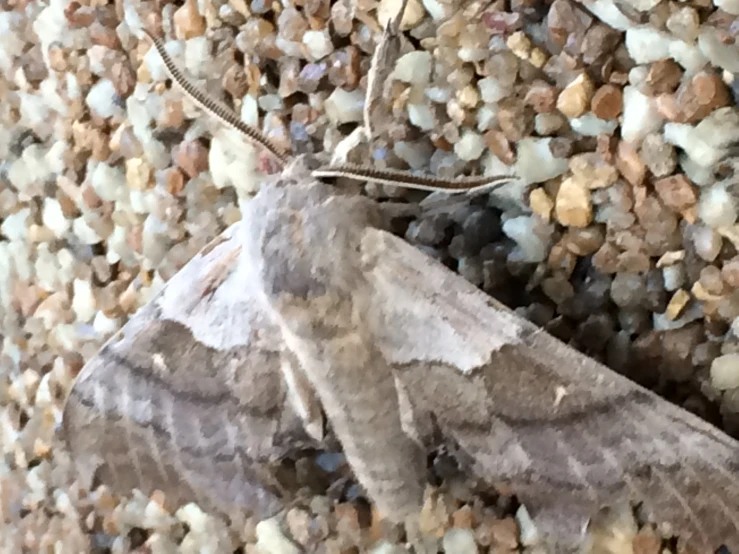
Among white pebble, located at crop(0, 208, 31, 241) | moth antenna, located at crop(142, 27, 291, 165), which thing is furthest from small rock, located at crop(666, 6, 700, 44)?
white pebble, located at crop(0, 208, 31, 241)

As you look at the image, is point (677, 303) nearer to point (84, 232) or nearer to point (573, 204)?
point (573, 204)

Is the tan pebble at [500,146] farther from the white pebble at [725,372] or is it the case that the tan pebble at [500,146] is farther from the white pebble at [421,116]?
the white pebble at [725,372]

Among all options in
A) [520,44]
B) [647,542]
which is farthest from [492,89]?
[647,542]

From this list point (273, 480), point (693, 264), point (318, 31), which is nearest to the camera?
point (693, 264)

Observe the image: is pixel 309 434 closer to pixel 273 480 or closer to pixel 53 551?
pixel 273 480

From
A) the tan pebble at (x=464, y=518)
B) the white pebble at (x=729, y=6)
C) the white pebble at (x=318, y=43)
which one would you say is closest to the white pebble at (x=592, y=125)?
the white pebble at (x=729, y=6)

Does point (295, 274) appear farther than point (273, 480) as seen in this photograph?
No

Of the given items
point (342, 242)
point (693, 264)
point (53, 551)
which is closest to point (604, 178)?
point (693, 264)

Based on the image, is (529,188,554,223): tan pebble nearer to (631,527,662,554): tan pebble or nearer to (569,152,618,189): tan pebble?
(569,152,618,189): tan pebble
